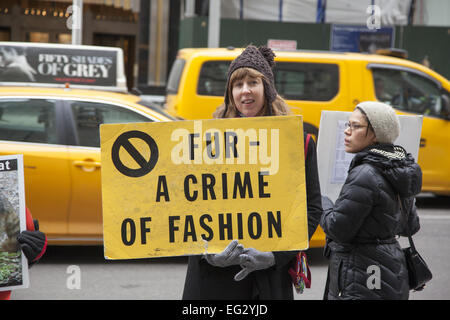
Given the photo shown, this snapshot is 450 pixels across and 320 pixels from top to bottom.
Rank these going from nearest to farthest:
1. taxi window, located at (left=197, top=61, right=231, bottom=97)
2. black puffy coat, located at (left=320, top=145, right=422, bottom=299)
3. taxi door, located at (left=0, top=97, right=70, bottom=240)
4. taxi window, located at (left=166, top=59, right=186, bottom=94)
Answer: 1. black puffy coat, located at (left=320, top=145, right=422, bottom=299)
2. taxi door, located at (left=0, top=97, right=70, bottom=240)
3. taxi window, located at (left=197, top=61, right=231, bottom=97)
4. taxi window, located at (left=166, top=59, right=186, bottom=94)

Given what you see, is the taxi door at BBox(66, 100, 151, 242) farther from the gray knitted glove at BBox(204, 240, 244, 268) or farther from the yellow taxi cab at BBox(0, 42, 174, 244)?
the gray knitted glove at BBox(204, 240, 244, 268)

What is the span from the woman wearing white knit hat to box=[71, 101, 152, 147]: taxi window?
3.48m

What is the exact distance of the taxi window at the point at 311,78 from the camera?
9.48m

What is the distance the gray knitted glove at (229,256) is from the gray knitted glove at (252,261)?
0.07ft

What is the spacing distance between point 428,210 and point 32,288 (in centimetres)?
596

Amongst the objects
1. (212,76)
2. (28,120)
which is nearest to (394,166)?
(28,120)

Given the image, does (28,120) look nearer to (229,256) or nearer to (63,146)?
(63,146)

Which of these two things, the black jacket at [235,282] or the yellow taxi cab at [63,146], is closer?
the black jacket at [235,282]

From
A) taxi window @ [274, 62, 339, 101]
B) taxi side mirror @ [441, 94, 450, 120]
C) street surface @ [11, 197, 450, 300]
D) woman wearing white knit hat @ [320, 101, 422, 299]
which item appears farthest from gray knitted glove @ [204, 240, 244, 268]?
taxi side mirror @ [441, 94, 450, 120]

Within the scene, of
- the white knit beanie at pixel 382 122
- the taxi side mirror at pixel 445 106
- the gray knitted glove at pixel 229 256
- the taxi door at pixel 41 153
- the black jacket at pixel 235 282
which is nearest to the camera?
the gray knitted glove at pixel 229 256

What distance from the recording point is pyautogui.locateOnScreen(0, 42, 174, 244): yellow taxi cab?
5969mm

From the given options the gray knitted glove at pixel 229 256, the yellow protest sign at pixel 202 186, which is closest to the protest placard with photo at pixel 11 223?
the yellow protest sign at pixel 202 186

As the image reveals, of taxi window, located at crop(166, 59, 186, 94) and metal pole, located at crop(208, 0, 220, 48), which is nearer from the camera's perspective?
taxi window, located at crop(166, 59, 186, 94)

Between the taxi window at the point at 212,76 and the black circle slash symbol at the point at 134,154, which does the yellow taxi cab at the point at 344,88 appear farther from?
the black circle slash symbol at the point at 134,154
